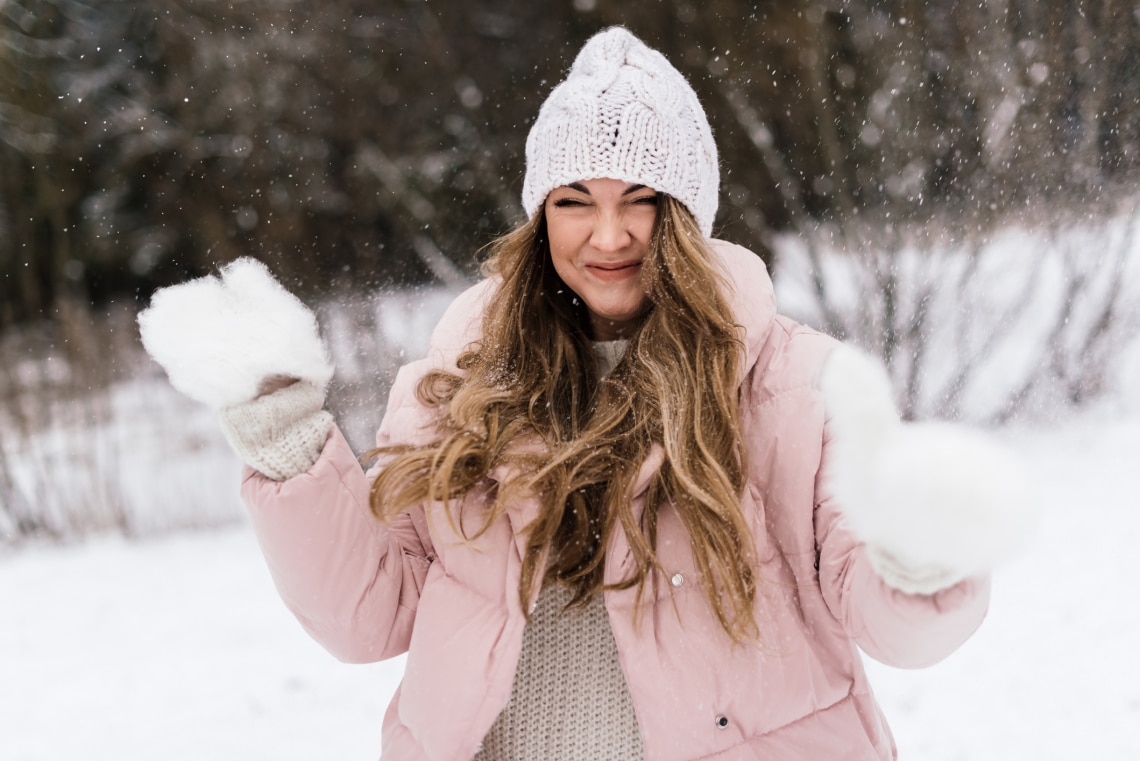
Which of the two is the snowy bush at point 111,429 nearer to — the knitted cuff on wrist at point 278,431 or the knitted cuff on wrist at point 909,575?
the knitted cuff on wrist at point 278,431

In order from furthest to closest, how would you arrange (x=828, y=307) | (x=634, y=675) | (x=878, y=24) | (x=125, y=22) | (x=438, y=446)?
(x=125, y=22), (x=828, y=307), (x=878, y=24), (x=438, y=446), (x=634, y=675)

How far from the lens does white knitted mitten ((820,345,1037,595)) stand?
85cm

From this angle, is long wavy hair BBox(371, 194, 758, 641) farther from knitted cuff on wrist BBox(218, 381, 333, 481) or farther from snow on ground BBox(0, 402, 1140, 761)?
snow on ground BBox(0, 402, 1140, 761)

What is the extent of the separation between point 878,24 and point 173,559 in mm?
4629

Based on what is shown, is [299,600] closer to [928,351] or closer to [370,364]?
[370,364]

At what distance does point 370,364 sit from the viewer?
4363 mm

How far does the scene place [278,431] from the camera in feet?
4.08

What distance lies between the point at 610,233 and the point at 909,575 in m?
0.73

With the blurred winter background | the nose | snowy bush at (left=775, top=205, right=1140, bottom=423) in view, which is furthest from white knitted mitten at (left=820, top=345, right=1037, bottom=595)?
snowy bush at (left=775, top=205, right=1140, bottom=423)

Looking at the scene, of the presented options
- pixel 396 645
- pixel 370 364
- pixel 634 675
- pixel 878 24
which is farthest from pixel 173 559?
pixel 878 24

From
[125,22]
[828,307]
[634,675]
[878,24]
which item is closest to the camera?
[634,675]

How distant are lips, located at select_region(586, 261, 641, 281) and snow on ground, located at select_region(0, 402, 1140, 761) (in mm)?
1346

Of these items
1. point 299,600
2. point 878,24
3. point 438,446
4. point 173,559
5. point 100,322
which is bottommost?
point 173,559

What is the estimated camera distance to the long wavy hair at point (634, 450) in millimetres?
1275
